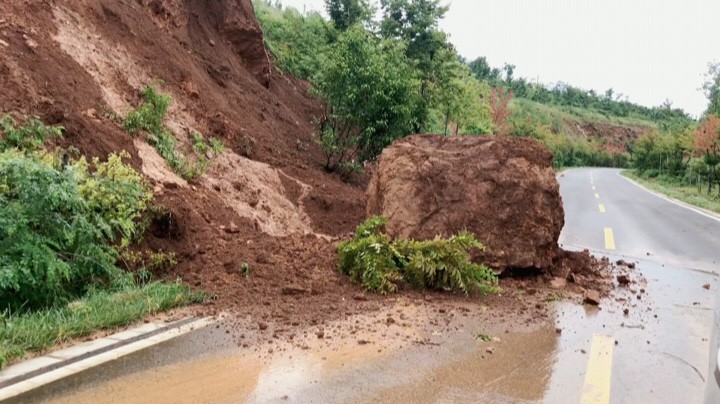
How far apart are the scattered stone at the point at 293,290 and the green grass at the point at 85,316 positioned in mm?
791

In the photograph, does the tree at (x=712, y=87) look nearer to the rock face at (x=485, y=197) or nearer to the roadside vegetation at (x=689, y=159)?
the roadside vegetation at (x=689, y=159)

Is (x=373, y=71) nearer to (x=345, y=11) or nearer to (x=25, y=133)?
(x=25, y=133)

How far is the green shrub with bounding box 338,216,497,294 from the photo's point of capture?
613 cm

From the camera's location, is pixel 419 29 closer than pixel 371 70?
No

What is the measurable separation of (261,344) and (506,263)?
3397 mm

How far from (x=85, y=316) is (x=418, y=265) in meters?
3.10

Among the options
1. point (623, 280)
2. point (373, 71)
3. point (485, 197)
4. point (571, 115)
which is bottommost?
point (623, 280)

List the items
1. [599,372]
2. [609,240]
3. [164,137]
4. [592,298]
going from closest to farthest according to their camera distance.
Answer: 1. [599,372]
2. [592,298]
3. [164,137]
4. [609,240]

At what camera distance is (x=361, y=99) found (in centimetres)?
1351

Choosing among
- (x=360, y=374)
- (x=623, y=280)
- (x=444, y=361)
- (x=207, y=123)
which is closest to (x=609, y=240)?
(x=623, y=280)

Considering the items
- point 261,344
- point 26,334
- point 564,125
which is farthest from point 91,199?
point 564,125

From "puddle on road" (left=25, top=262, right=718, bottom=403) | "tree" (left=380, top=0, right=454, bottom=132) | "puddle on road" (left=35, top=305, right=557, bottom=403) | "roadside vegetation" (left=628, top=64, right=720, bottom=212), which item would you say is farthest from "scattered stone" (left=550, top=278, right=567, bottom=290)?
"roadside vegetation" (left=628, top=64, right=720, bottom=212)

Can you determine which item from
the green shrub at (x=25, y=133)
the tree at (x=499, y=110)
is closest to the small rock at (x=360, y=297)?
the green shrub at (x=25, y=133)

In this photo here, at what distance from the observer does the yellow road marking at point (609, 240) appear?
34.1 ft
